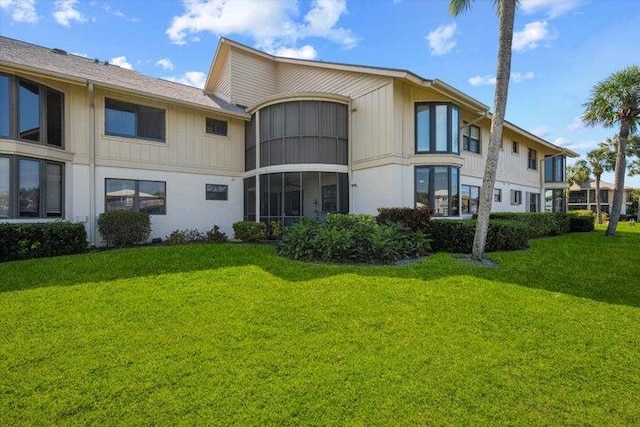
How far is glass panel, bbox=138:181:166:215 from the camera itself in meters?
13.7

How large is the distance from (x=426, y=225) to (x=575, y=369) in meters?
7.38

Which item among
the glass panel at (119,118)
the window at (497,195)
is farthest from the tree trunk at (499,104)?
the glass panel at (119,118)

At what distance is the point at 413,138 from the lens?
1371 centimetres

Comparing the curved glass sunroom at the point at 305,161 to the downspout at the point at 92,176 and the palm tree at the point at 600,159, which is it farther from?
the palm tree at the point at 600,159

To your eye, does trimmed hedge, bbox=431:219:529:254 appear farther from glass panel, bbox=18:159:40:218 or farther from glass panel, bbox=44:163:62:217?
glass panel, bbox=18:159:40:218

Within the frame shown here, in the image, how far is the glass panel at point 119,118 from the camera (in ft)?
42.7

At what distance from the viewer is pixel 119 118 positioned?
13.3 meters

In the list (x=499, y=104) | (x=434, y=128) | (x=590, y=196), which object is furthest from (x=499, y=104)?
(x=590, y=196)

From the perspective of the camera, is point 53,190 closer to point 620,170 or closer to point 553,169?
point 620,170

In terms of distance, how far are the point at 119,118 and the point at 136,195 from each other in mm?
3109

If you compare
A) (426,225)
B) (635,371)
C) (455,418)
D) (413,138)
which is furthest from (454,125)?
(455,418)

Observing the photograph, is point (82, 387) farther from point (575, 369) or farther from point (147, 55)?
point (147, 55)

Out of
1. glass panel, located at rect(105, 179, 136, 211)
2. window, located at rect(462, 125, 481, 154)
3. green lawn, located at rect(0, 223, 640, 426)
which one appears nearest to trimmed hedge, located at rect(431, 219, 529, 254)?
green lawn, located at rect(0, 223, 640, 426)

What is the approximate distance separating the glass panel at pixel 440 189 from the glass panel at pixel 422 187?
0.89ft
